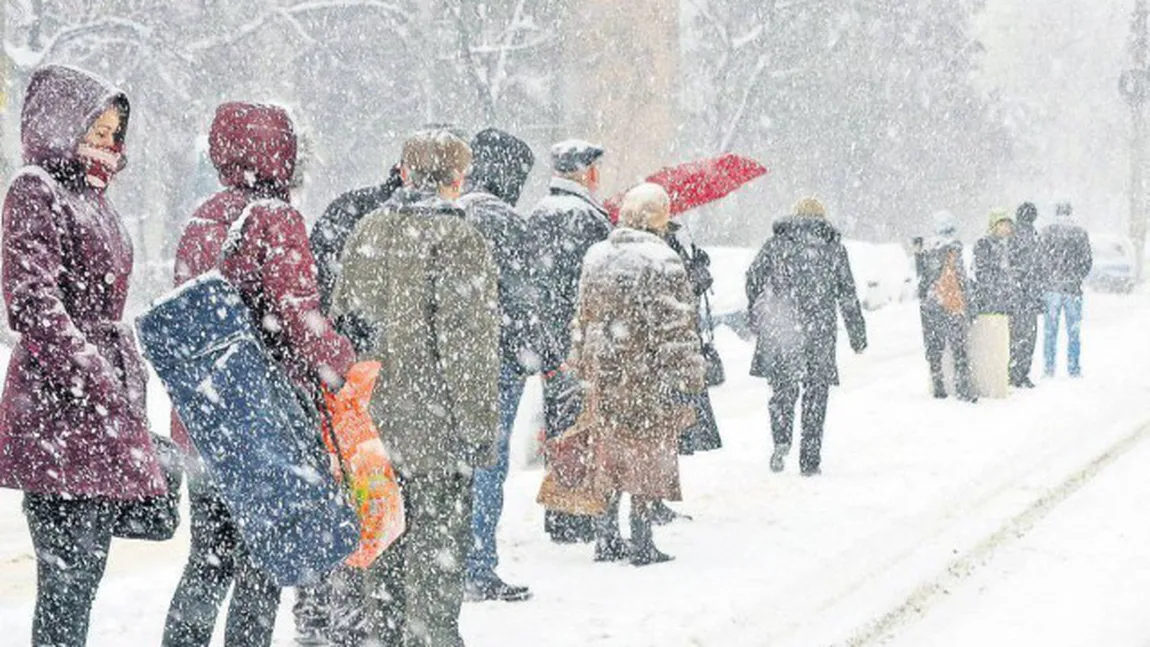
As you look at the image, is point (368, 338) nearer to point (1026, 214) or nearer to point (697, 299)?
point (697, 299)

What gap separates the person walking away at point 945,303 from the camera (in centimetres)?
1387

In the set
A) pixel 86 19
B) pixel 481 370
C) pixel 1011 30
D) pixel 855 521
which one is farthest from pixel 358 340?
pixel 1011 30

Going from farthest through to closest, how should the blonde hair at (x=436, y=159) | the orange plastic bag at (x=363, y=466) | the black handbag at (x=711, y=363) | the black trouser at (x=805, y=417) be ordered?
1. the black trouser at (x=805, y=417)
2. the black handbag at (x=711, y=363)
3. the blonde hair at (x=436, y=159)
4. the orange plastic bag at (x=363, y=466)

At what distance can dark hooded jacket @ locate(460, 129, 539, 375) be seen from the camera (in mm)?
6316

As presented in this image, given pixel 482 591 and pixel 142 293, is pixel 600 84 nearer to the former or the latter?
pixel 142 293

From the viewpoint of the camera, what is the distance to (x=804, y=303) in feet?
33.2

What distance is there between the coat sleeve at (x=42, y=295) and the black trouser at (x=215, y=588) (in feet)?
1.45

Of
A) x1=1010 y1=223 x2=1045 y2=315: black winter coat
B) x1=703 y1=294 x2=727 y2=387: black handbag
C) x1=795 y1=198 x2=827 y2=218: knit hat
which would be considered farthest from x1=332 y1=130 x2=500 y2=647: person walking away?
x1=1010 y1=223 x2=1045 y2=315: black winter coat

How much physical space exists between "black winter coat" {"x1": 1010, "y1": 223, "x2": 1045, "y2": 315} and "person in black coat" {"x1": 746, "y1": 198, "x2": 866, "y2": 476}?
16.8 feet

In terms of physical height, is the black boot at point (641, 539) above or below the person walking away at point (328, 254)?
below

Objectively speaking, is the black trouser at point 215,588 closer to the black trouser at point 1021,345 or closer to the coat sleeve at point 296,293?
the coat sleeve at point 296,293

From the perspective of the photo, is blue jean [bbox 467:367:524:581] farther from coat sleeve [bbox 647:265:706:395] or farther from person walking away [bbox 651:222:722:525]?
person walking away [bbox 651:222:722:525]

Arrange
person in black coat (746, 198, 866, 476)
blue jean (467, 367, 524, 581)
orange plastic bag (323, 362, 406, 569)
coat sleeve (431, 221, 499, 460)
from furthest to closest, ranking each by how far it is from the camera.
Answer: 1. person in black coat (746, 198, 866, 476)
2. blue jean (467, 367, 524, 581)
3. coat sleeve (431, 221, 499, 460)
4. orange plastic bag (323, 362, 406, 569)

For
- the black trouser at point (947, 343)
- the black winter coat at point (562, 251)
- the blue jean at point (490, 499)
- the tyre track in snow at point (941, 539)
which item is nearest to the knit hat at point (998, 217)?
the black trouser at point (947, 343)
